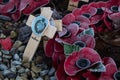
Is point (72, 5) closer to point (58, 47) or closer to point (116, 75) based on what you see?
point (58, 47)

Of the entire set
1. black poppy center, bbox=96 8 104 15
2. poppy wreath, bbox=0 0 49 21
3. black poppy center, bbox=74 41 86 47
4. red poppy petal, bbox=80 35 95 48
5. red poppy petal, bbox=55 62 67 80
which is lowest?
red poppy petal, bbox=55 62 67 80

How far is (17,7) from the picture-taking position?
2205 millimetres

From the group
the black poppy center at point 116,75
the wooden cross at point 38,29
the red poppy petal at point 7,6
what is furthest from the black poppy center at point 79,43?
the red poppy petal at point 7,6

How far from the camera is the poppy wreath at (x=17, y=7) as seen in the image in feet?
7.08

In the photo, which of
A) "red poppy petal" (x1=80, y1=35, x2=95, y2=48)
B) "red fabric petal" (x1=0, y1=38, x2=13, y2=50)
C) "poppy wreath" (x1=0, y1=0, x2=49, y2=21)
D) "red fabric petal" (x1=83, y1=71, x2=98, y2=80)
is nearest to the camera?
"red fabric petal" (x1=83, y1=71, x2=98, y2=80)

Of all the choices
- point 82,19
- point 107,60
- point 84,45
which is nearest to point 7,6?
point 82,19

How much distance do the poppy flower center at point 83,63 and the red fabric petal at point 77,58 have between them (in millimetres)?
15

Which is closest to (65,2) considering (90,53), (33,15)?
(33,15)

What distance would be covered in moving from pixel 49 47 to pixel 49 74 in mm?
131

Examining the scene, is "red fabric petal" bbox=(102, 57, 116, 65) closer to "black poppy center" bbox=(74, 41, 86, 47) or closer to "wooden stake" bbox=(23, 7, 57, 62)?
"black poppy center" bbox=(74, 41, 86, 47)

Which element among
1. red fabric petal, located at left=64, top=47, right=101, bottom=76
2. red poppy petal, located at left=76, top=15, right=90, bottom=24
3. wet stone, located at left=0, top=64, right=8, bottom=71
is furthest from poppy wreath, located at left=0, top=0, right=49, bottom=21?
red fabric petal, located at left=64, top=47, right=101, bottom=76

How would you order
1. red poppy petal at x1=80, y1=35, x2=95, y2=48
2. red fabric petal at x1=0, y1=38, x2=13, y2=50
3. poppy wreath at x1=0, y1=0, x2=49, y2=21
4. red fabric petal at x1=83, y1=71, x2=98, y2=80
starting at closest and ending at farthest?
red fabric petal at x1=83, y1=71, x2=98, y2=80 → red poppy petal at x1=80, y1=35, x2=95, y2=48 → red fabric petal at x1=0, y1=38, x2=13, y2=50 → poppy wreath at x1=0, y1=0, x2=49, y2=21

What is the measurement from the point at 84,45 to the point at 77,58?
10 cm

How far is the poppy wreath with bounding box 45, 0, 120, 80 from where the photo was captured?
1.79 meters
